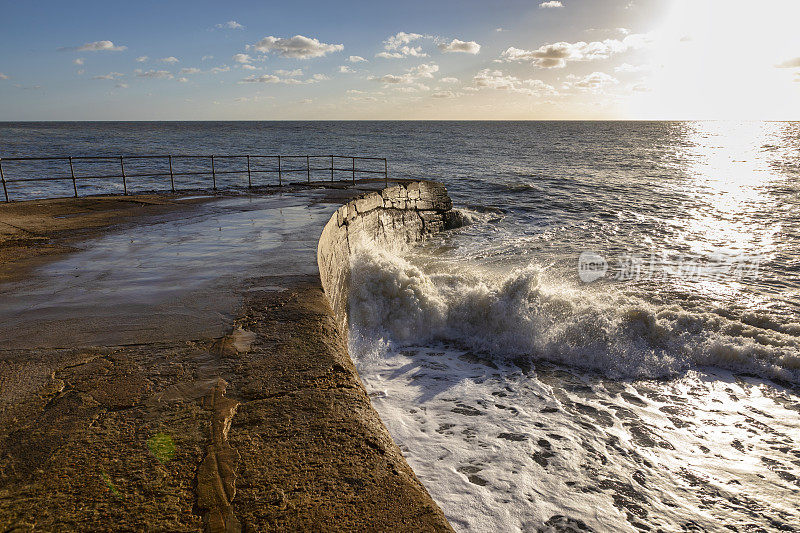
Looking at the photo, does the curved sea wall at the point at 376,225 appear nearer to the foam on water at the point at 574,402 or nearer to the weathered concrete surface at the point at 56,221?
the foam on water at the point at 574,402

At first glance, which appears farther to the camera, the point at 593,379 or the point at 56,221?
the point at 56,221

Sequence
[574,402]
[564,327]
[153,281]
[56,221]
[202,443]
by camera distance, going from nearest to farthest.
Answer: [202,443]
[153,281]
[574,402]
[564,327]
[56,221]

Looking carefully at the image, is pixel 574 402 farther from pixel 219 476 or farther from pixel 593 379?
pixel 219 476

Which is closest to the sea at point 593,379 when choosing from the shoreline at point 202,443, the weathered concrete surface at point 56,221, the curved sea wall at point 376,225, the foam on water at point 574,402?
the foam on water at point 574,402

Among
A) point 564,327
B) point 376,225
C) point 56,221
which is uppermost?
point 56,221

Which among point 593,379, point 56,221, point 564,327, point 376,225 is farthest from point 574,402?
point 56,221

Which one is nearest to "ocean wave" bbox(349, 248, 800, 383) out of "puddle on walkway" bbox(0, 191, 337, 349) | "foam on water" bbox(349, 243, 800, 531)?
"foam on water" bbox(349, 243, 800, 531)

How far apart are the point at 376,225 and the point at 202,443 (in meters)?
9.77

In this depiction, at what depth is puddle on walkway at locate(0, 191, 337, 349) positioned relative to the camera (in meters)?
3.71

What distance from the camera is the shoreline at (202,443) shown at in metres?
1.96

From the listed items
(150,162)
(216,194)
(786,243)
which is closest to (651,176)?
(786,243)

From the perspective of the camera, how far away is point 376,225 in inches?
468

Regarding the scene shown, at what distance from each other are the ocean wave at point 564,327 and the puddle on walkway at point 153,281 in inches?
67.2

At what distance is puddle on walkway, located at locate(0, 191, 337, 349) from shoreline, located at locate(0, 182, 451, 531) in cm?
35
